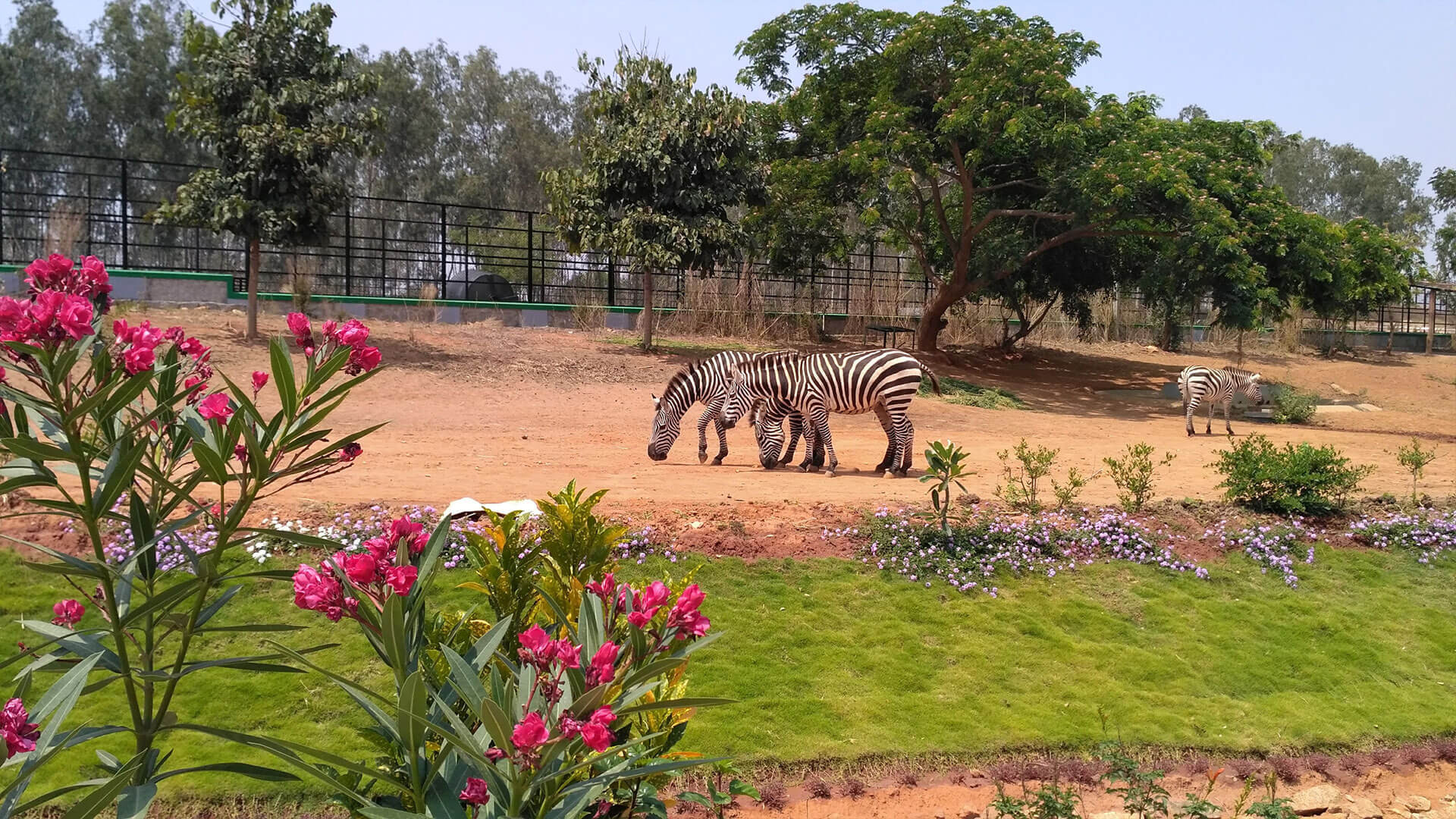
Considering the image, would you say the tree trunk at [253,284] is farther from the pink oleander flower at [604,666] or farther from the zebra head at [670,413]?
the pink oleander flower at [604,666]

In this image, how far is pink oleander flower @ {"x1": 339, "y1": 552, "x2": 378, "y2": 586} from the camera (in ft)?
7.72

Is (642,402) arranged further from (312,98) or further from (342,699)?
(342,699)

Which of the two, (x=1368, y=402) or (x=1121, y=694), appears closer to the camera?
(x=1121, y=694)

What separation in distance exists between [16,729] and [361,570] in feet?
2.55

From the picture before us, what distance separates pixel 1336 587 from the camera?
830 cm

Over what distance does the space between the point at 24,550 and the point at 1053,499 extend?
26.3 ft

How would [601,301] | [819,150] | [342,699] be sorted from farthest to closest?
1. [601,301]
2. [819,150]
3. [342,699]

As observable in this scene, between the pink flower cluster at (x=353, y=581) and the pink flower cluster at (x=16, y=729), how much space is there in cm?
60

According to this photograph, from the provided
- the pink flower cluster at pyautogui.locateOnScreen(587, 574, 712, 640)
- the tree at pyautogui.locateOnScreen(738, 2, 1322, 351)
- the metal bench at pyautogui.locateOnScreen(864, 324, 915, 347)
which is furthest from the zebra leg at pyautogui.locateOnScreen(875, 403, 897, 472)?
the metal bench at pyautogui.locateOnScreen(864, 324, 915, 347)

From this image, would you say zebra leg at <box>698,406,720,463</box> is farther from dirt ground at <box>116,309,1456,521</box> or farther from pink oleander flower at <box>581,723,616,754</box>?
pink oleander flower at <box>581,723,616,754</box>

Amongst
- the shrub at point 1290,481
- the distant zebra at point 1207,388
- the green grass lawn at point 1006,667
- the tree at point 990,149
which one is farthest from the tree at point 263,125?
the shrub at point 1290,481

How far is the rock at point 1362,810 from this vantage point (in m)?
5.70

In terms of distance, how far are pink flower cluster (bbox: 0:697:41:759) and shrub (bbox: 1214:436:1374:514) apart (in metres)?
9.21

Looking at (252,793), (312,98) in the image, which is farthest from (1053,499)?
(312,98)
